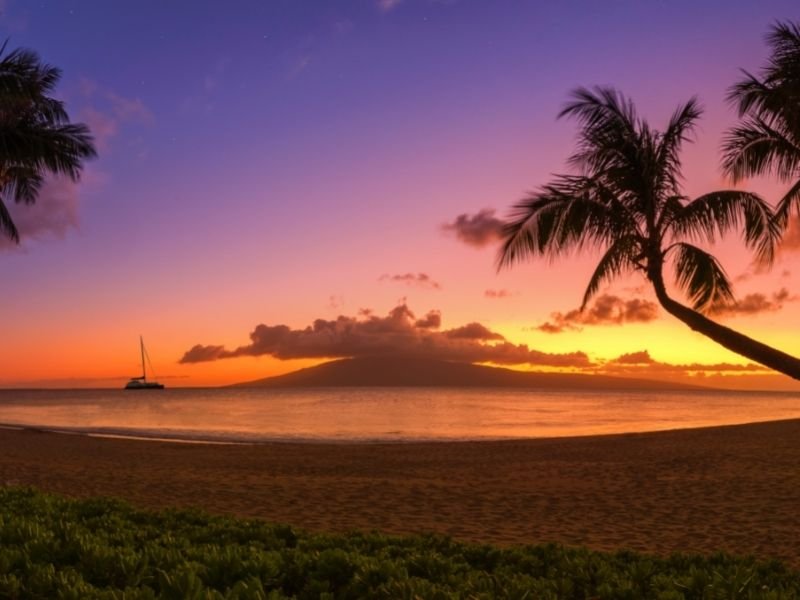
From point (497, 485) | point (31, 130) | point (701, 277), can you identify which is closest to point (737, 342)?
point (701, 277)

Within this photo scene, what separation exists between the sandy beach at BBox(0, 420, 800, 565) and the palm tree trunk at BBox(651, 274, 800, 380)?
Answer: 124 inches

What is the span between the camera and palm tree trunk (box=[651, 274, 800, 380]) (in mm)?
7344

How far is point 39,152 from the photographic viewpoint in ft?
72.9

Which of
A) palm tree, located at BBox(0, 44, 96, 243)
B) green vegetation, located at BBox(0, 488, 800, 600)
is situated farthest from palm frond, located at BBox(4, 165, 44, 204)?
green vegetation, located at BBox(0, 488, 800, 600)

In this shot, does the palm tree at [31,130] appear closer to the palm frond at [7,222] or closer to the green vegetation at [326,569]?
the palm frond at [7,222]

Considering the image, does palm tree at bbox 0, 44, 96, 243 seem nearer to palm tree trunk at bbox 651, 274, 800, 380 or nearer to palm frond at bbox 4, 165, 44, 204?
palm frond at bbox 4, 165, 44, 204

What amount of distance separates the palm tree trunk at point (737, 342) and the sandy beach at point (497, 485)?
314cm

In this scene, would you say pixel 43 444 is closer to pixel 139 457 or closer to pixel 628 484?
pixel 139 457

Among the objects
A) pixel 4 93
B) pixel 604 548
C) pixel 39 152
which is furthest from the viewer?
pixel 39 152

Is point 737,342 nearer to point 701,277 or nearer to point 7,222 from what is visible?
point 701,277

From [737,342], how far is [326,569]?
5.05 meters

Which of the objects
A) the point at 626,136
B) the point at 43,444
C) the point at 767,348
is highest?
the point at 626,136

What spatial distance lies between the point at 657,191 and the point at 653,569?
6497 mm

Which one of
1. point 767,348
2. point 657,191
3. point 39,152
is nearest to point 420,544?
point 767,348
